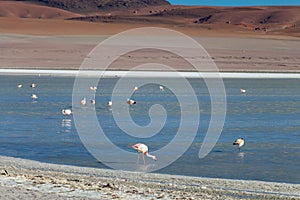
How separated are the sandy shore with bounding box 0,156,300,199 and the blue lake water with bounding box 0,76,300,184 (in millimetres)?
636

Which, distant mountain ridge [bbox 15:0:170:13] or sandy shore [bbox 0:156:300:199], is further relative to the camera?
distant mountain ridge [bbox 15:0:170:13]

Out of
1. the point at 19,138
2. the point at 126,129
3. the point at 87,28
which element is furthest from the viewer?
the point at 87,28

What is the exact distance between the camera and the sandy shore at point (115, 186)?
7656 millimetres

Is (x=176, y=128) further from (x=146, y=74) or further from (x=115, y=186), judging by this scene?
(x=146, y=74)

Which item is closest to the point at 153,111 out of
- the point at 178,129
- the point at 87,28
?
the point at 178,129

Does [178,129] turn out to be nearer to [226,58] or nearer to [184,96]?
[184,96]

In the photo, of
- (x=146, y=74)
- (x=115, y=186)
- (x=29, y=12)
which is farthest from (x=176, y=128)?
(x=29, y=12)

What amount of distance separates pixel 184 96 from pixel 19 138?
1075cm

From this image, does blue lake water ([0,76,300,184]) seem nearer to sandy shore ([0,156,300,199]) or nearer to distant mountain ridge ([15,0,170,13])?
sandy shore ([0,156,300,199])

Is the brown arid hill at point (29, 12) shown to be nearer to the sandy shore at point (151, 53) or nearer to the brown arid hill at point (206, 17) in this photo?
the brown arid hill at point (206, 17)

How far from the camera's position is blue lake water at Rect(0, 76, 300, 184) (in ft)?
34.7

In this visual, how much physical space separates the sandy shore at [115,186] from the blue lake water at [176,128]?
636mm

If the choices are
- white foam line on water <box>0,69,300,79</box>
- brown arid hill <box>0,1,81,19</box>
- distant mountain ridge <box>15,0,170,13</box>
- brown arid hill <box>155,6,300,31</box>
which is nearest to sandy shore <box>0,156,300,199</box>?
white foam line on water <box>0,69,300,79</box>

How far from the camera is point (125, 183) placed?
882 centimetres
